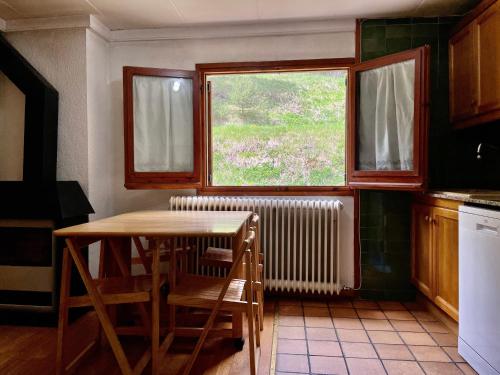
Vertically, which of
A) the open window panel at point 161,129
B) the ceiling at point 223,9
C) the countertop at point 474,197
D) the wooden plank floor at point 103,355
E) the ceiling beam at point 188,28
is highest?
the ceiling at point 223,9

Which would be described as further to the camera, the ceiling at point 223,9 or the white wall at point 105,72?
the white wall at point 105,72

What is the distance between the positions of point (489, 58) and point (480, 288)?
1.52 meters

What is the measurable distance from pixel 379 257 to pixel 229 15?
2.38 m

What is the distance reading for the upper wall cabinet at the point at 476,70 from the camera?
87.0 inches

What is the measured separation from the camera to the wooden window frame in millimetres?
2926

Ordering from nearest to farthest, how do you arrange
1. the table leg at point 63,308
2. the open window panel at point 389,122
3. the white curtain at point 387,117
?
the table leg at point 63,308, the open window panel at point 389,122, the white curtain at point 387,117

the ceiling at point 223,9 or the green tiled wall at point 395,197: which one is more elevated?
the ceiling at point 223,9

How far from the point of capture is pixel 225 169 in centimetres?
317

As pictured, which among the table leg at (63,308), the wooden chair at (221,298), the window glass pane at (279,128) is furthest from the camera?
the window glass pane at (279,128)

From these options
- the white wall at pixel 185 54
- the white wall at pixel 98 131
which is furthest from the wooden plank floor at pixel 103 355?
the white wall at pixel 185 54

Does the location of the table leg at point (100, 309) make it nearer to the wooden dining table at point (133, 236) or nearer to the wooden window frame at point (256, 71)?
the wooden dining table at point (133, 236)

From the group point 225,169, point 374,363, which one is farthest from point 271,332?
point 225,169

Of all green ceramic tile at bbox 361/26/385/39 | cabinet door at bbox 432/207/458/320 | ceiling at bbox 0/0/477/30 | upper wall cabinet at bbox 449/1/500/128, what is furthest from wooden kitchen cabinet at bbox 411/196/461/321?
ceiling at bbox 0/0/477/30

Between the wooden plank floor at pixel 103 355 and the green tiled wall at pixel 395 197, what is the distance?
111 centimetres
